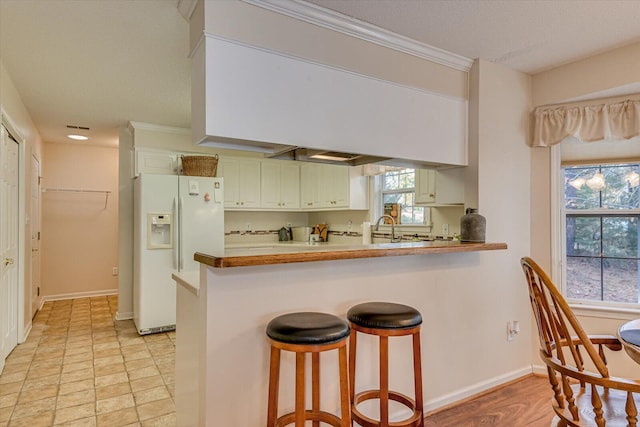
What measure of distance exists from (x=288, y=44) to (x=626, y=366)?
324cm

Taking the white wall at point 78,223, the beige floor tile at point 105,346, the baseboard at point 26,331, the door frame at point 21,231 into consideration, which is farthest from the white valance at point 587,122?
the white wall at point 78,223

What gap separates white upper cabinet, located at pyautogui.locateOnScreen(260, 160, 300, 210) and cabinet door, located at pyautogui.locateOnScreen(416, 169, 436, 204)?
8.14ft

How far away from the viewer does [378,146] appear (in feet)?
7.52

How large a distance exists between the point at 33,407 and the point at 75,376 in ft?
1.58

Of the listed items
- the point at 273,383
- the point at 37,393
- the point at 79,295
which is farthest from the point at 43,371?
the point at 79,295

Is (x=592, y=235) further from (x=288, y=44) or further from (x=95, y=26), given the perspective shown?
(x=95, y=26)

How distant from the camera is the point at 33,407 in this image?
2414mm

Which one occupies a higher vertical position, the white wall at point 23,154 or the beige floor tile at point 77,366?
the white wall at point 23,154

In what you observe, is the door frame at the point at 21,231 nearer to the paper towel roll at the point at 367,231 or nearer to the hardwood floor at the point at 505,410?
the paper towel roll at the point at 367,231

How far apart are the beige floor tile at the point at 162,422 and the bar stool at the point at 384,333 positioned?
1216mm

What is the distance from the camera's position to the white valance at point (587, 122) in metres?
2.56

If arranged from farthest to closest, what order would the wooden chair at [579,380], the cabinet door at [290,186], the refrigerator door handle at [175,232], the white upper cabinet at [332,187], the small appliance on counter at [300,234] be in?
the small appliance on counter at [300,234] → the cabinet door at [290,186] → the white upper cabinet at [332,187] → the refrigerator door handle at [175,232] → the wooden chair at [579,380]

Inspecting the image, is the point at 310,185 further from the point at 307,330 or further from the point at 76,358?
the point at 307,330

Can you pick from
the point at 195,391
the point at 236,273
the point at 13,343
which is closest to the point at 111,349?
the point at 13,343
